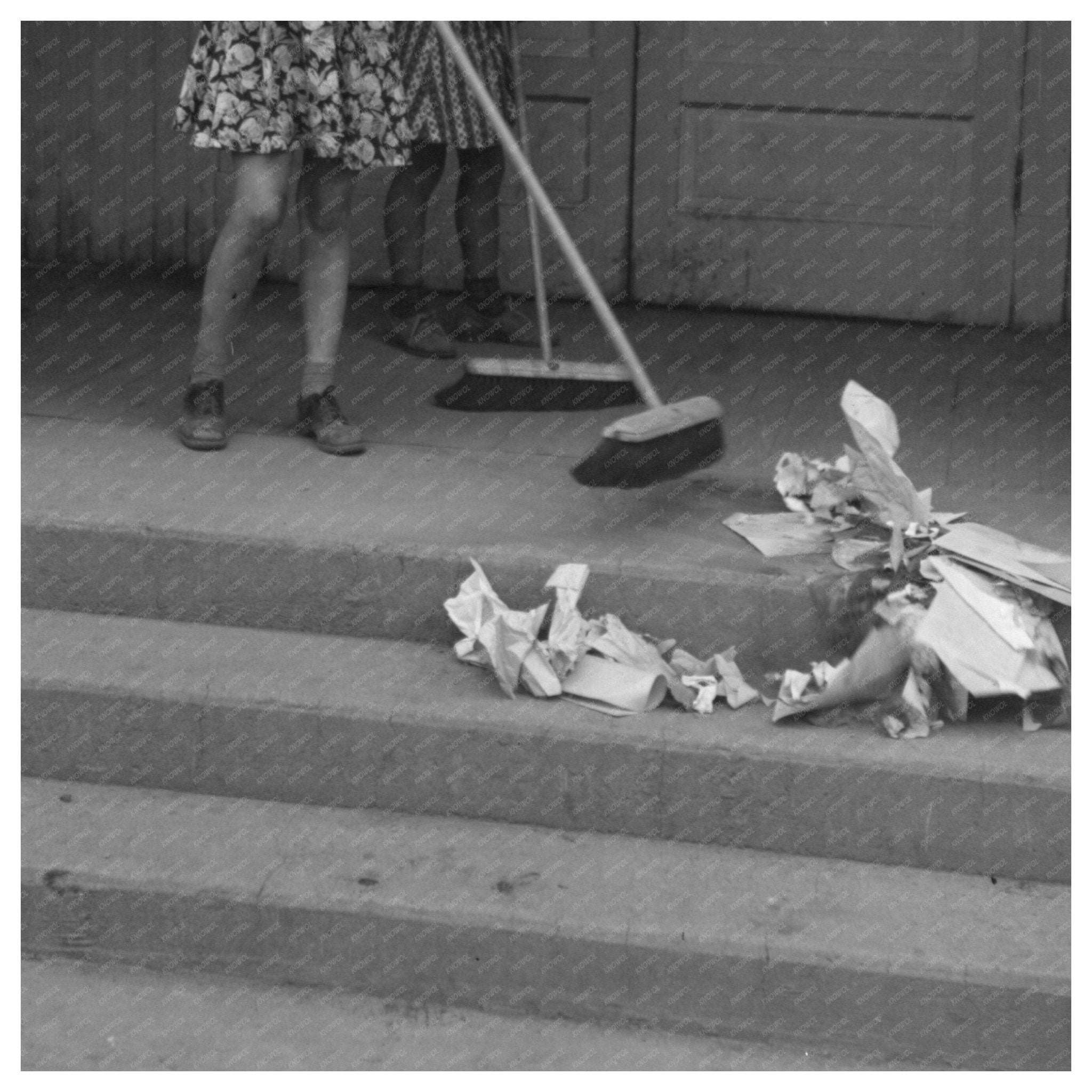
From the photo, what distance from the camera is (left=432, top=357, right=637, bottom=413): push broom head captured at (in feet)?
15.1

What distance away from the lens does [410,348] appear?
5160 millimetres

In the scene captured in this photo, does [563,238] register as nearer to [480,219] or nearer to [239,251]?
[239,251]

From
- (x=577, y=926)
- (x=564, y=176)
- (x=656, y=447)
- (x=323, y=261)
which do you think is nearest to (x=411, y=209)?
(x=564, y=176)

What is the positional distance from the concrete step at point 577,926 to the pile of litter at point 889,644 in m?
0.30

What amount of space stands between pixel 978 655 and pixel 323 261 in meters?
1.77

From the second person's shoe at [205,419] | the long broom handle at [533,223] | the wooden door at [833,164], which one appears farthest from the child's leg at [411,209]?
the second person's shoe at [205,419]

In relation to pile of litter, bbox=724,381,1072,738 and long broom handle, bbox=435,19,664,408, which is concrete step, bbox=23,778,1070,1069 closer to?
pile of litter, bbox=724,381,1072,738

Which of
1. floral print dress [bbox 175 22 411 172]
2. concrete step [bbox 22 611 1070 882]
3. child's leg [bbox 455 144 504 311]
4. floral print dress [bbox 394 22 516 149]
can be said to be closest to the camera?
concrete step [bbox 22 611 1070 882]

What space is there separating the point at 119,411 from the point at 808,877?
2210 millimetres

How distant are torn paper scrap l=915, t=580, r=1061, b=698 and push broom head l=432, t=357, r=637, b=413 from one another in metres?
1.47

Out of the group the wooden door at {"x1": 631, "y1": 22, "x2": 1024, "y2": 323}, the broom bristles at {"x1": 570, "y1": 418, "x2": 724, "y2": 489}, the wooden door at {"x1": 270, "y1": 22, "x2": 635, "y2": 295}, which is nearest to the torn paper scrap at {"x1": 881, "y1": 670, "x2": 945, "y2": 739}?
the broom bristles at {"x1": 570, "y1": 418, "x2": 724, "y2": 489}

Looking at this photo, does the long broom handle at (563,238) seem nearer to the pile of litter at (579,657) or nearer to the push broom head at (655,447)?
the push broom head at (655,447)

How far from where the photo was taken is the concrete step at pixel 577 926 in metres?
2.99

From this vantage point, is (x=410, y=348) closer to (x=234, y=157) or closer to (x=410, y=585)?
(x=234, y=157)
